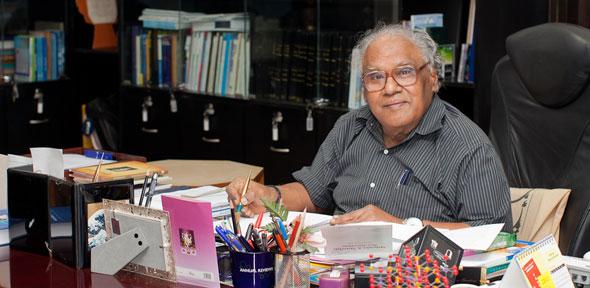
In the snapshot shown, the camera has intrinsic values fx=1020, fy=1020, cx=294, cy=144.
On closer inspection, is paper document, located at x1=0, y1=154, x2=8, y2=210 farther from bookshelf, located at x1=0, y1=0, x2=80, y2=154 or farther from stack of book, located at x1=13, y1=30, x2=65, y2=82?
stack of book, located at x1=13, y1=30, x2=65, y2=82

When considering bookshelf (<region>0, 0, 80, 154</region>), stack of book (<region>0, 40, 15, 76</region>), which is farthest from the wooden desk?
stack of book (<region>0, 40, 15, 76</region>)

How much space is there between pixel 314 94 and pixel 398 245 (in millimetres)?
2801

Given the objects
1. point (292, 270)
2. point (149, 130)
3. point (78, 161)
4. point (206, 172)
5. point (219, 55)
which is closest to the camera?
point (292, 270)

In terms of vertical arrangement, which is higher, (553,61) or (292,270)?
(553,61)

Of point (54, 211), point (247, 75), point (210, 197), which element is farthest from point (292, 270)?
point (247, 75)

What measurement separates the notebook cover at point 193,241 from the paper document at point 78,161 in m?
1.07

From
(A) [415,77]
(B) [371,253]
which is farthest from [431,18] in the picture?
(B) [371,253]

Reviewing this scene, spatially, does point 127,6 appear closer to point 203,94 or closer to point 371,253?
point 203,94

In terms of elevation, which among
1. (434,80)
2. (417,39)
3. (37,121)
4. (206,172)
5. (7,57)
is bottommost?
(37,121)

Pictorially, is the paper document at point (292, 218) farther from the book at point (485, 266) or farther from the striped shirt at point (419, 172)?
the book at point (485, 266)

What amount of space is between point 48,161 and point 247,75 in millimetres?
2793

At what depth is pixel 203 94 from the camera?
558 cm

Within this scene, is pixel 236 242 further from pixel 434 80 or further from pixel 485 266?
pixel 434 80

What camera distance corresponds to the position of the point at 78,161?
11.0ft
